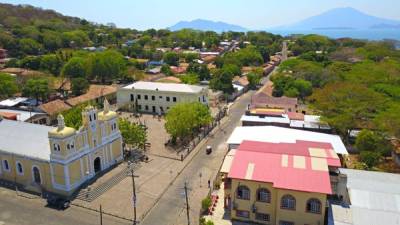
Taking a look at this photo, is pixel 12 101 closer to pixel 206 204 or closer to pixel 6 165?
pixel 6 165

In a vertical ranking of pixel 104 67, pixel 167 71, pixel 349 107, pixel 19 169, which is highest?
pixel 104 67

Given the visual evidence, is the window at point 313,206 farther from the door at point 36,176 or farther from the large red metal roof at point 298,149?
the door at point 36,176

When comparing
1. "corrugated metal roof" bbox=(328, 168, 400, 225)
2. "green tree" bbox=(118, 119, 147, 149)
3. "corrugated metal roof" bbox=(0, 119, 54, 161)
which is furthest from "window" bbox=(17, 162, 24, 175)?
"corrugated metal roof" bbox=(328, 168, 400, 225)

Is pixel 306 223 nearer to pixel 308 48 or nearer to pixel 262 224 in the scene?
pixel 262 224

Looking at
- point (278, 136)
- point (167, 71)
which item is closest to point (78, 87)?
point (167, 71)

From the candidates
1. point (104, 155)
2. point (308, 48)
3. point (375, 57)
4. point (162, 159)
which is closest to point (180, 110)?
point (162, 159)
